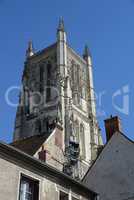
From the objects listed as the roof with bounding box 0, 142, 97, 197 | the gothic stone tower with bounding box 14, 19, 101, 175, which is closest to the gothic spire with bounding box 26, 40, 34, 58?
the gothic stone tower with bounding box 14, 19, 101, 175

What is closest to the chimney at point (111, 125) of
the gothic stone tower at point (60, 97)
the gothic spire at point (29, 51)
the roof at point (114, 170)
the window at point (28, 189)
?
the roof at point (114, 170)

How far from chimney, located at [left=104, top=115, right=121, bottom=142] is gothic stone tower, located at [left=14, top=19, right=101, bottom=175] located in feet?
82.7

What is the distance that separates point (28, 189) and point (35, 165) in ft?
2.29

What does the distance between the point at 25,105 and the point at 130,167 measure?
37581mm

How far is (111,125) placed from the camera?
16719mm

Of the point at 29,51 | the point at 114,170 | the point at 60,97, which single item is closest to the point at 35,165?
the point at 114,170

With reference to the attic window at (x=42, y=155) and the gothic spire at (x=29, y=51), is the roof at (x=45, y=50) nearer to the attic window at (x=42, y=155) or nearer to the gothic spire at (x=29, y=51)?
the gothic spire at (x=29, y=51)

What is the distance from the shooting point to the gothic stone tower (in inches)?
1825

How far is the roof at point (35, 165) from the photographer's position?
9.83 metres

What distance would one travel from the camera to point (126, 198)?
14047 mm

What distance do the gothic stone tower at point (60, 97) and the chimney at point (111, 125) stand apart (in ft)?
82.7

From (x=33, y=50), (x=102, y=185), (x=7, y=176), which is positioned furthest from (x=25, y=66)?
(x=7, y=176)

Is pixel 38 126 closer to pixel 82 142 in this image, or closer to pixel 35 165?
pixel 82 142

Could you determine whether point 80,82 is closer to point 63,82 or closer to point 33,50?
point 63,82
